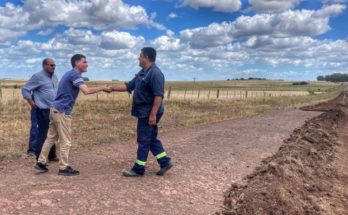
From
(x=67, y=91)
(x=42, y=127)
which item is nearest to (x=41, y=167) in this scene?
(x=42, y=127)

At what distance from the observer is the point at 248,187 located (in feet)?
23.4

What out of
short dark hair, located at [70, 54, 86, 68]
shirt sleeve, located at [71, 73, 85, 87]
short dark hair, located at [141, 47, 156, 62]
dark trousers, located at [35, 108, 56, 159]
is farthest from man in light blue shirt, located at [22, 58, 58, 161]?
short dark hair, located at [141, 47, 156, 62]

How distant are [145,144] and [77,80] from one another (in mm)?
1365

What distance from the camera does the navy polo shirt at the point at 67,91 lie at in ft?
23.1

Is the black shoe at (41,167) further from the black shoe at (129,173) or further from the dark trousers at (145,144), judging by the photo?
the dark trousers at (145,144)

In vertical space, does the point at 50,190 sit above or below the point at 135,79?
below

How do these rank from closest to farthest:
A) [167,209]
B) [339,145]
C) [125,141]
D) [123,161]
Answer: [167,209], [123,161], [125,141], [339,145]

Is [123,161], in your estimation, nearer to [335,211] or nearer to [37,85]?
[37,85]

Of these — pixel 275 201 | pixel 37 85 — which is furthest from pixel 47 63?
pixel 275 201

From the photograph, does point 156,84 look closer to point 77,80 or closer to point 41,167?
point 77,80

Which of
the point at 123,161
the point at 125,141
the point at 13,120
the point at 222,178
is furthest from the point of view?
the point at 13,120

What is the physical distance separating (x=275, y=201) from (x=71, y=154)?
4.48m

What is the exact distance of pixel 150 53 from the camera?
6.90 m

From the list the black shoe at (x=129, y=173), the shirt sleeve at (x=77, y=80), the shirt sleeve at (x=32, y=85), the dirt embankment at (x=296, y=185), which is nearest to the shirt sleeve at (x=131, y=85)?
the shirt sleeve at (x=77, y=80)
